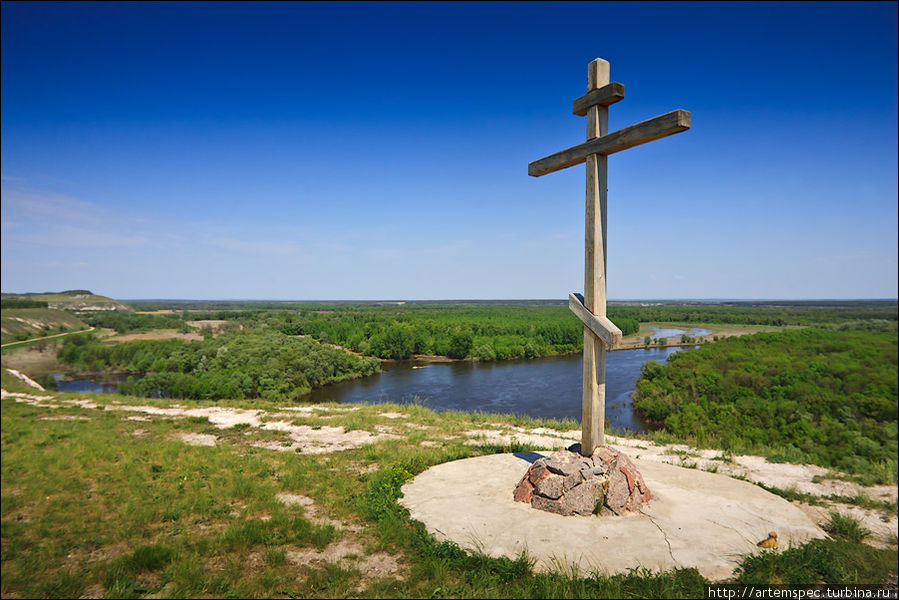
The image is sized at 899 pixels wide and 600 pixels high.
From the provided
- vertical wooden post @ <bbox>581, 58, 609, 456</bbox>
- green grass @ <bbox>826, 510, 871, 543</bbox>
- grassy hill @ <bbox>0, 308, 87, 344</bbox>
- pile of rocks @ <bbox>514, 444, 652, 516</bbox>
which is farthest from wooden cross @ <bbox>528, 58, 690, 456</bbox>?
grassy hill @ <bbox>0, 308, 87, 344</bbox>

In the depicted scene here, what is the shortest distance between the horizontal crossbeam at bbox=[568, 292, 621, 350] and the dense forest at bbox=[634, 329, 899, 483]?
324 centimetres

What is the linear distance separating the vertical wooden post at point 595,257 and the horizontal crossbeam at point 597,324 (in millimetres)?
96

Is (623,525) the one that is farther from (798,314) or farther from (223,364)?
(798,314)

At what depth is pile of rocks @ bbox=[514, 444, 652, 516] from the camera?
15.3 feet

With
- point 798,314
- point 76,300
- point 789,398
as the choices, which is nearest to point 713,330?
point 798,314

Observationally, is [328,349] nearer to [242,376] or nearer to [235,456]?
[242,376]

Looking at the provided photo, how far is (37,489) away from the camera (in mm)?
1709

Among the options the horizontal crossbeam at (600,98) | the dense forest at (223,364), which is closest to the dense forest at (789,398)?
the horizontal crossbeam at (600,98)

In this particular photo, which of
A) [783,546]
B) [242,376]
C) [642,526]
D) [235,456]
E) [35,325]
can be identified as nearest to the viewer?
[35,325]

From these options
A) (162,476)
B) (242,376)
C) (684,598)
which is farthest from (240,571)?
(242,376)

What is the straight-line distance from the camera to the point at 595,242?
507cm

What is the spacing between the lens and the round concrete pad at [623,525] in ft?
12.1

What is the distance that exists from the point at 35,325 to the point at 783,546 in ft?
19.1

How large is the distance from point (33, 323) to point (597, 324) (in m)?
4.76
